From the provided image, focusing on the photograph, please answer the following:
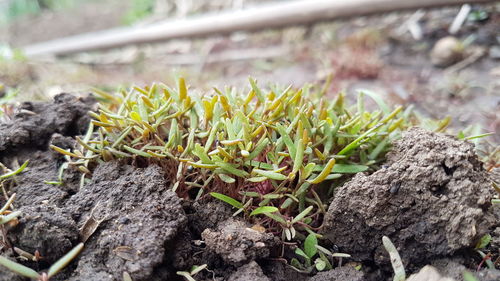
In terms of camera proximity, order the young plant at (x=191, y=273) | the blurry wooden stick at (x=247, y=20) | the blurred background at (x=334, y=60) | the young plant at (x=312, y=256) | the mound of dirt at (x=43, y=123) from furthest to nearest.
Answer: the blurry wooden stick at (x=247, y=20) → the blurred background at (x=334, y=60) → the mound of dirt at (x=43, y=123) → the young plant at (x=312, y=256) → the young plant at (x=191, y=273)

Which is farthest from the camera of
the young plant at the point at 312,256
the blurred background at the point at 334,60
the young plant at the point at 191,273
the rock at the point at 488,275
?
the blurred background at the point at 334,60

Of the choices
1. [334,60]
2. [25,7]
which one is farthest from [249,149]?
[25,7]

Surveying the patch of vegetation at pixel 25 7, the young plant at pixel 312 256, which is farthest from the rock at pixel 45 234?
the patch of vegetation at pixel 25 7

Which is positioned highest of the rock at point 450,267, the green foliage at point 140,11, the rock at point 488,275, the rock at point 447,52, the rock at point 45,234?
the green foliage at point 140,11

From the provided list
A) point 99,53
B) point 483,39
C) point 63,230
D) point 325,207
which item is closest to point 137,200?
point 63,230

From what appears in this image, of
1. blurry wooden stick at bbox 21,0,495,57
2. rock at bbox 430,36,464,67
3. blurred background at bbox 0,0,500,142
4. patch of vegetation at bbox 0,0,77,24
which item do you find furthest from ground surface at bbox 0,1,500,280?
patch of vegetation at bbox 0,0,77,24

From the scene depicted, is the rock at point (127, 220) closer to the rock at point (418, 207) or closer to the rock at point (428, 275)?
the rock at point (418, 207)

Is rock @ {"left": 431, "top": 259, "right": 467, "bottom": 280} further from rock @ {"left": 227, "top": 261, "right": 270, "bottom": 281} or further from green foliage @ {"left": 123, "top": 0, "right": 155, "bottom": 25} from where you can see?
green foliage @ {"left": 123, "top": 0, "right": 155, "bottom": 25}
